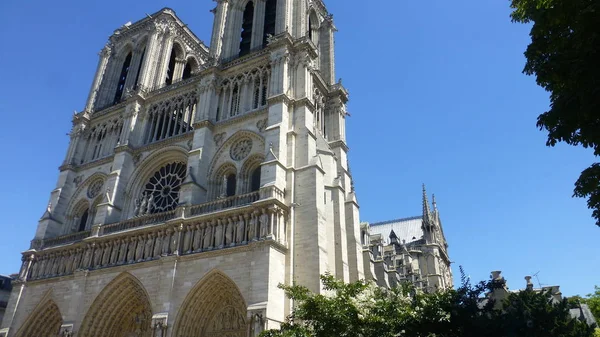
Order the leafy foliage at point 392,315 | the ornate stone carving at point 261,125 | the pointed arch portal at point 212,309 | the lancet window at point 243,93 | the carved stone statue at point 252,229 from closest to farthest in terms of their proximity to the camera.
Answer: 1. the leafy foliage at point 392,315
2. the pointed arch portal at point 212,309
3. the carved stone statue at point 252,229
4. the ornate stone carving at point 261,125
5. the lancet window at point 243,93

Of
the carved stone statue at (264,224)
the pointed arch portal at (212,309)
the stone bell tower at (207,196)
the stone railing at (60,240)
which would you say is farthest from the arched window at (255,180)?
the stone railing at (60,240)

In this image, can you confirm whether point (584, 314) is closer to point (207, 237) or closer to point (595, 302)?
point (595, 302)

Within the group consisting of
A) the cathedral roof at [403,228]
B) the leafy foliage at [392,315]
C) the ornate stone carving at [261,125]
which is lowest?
the leafy foliage at [392,315]

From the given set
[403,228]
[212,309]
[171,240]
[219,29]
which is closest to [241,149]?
[171,240]

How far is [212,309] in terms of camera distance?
18.8 m

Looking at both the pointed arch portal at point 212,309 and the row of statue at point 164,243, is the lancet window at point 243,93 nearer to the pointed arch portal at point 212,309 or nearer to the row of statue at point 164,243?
the row of statue at point 164,243

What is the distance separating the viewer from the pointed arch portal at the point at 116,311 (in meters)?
21.2

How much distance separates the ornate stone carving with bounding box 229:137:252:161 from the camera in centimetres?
2248

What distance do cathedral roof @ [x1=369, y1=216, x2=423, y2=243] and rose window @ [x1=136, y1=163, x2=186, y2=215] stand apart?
2866 centimetres

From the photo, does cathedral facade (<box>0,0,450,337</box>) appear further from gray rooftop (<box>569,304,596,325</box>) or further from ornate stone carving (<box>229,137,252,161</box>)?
gray rooftop (<box>569,304,596,325</box>)

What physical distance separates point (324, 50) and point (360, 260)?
1486 cm

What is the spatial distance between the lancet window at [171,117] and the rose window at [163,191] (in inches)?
84.6

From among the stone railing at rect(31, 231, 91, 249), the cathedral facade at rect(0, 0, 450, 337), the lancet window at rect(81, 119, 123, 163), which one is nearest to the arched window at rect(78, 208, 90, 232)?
the cathedral facade at rect(0, 0, 450, 337)

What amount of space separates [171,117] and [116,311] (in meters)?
11.6
